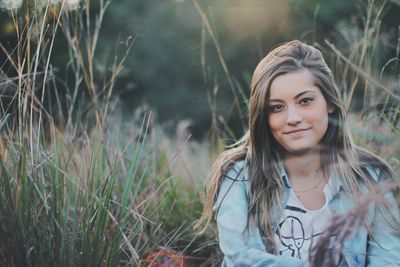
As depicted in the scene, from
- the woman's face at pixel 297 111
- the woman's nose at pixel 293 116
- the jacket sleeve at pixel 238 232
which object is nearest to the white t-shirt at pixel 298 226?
the jacket sleeve at pixel 238 232

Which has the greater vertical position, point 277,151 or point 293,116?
point 293,116

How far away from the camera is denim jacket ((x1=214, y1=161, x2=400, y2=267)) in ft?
8.56

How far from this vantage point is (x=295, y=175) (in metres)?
2.96

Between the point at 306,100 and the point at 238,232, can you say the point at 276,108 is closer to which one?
the point at 306,100

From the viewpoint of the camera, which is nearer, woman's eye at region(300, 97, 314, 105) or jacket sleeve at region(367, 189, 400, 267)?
jacket sleeve at region(367, 189, 400, 267)

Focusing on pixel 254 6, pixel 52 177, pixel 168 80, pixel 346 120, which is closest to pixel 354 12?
pixel 254 6

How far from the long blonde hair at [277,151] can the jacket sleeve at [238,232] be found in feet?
0.18

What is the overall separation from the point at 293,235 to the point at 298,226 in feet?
0.14

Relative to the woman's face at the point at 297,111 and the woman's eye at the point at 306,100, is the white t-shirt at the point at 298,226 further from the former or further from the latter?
the woman's eye at the point at 306,100

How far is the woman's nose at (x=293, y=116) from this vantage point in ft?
8.99

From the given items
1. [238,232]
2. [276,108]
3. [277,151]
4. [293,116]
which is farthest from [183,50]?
[238,232]

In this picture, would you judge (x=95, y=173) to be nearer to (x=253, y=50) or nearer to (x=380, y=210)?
(x=380, y=210)

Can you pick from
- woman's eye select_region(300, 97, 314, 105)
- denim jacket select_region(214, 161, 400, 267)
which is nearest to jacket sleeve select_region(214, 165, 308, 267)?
denim jacket select_region(214, 161, 400, 267)

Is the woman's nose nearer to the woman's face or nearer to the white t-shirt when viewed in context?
the woman's face
